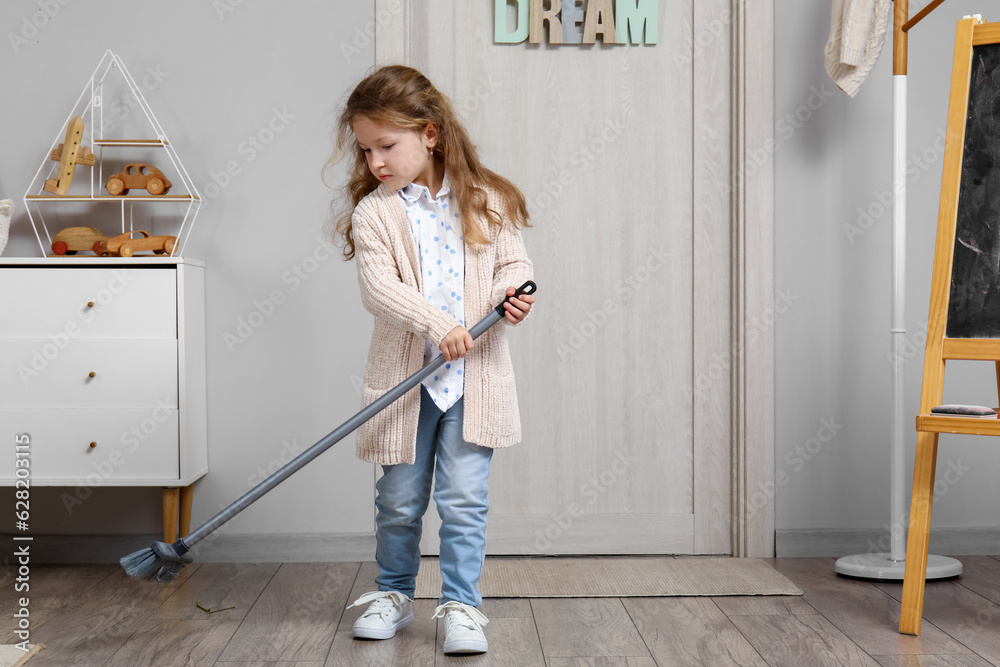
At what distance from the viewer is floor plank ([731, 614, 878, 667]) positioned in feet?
4.99

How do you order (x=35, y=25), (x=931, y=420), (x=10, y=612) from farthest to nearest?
(x=35, y=25), (x=10, y=612), (x=931, y=420)

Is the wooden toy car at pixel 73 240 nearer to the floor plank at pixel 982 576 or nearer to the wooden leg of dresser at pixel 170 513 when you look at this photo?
the wooden leg of dresser at pixel 170 513

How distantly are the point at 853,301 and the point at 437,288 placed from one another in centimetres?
127

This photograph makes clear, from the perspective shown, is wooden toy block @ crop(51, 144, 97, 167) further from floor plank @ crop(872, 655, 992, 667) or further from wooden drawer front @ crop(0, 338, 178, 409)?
floor plank @ crop(872, 655, 992, 667)

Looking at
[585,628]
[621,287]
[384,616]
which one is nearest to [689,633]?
[585,628]

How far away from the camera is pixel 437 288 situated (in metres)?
1.65

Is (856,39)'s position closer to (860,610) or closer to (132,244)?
(860,610)

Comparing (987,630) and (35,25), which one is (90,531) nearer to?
(35,25)

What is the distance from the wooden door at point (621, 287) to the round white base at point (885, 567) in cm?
34

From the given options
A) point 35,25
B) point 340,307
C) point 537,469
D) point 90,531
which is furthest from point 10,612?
point 35,25

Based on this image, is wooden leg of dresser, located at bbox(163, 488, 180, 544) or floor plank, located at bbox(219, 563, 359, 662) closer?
floor plank, located at bbox(219, 563, 359, 662)

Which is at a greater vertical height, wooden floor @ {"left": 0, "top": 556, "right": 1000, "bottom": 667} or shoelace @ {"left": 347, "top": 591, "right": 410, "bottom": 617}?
shoelace @ {"left": 347, "top": 591, "right": 410, "bottom": 617}

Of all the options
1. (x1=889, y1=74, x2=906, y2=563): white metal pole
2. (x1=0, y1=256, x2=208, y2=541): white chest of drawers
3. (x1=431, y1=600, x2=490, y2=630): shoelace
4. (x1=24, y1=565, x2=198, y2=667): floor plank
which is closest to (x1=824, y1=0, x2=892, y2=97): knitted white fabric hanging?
(x1=889, y1=74, x2=906, y2=563): white metal pole

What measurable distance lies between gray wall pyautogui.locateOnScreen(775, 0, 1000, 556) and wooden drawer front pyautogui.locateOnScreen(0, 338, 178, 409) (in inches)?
61.3
